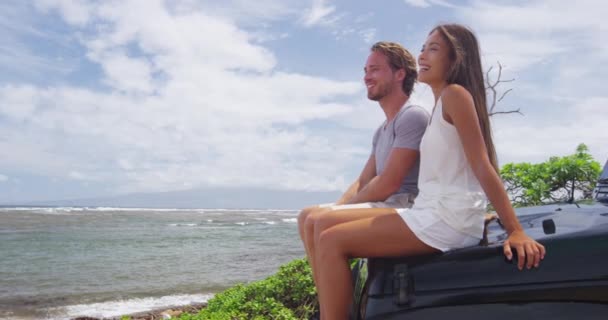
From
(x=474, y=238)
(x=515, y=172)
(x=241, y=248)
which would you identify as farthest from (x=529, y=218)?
(x=241, y=248)

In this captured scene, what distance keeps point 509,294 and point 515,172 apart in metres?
7.13

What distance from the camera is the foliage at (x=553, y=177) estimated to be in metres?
8.23

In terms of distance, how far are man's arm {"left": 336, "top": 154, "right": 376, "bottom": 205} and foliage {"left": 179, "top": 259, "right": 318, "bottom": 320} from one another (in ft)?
5.79

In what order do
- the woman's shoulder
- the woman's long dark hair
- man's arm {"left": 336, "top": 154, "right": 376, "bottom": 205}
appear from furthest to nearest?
man's arm {"left": 336, "top": 154, "right": 376, "bottom": 205} → the woman's long dark hair → the woman's shoulder

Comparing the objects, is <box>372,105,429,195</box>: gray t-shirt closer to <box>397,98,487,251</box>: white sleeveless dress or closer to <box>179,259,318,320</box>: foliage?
<box>397,98,487,251</box>: white sleeveless dress

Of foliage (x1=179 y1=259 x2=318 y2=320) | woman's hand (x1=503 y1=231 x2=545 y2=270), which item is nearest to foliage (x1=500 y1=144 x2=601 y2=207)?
foliage (x1=179 y1=259 x2=318 y2=320)

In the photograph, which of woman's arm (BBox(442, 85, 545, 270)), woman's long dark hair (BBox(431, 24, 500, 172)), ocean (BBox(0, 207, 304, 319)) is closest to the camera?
woman's arm (BBox(442, 85, 545, 270))

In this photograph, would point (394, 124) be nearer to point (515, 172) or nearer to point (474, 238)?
point (474, 238)

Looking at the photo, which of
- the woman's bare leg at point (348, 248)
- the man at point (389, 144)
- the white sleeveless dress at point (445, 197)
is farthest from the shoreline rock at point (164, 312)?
the white sleeveless dress at point (445, 197)

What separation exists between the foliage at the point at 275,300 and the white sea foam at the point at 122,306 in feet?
12.6

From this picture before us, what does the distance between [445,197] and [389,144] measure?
0.97 metres

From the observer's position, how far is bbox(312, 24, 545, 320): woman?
2.35 metres

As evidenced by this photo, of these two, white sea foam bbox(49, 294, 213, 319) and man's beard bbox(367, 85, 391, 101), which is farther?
white sea foam bbox(49, 294, 213, 319)

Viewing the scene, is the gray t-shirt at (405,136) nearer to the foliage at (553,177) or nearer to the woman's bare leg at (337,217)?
the woman's bare leg at (337,217)
